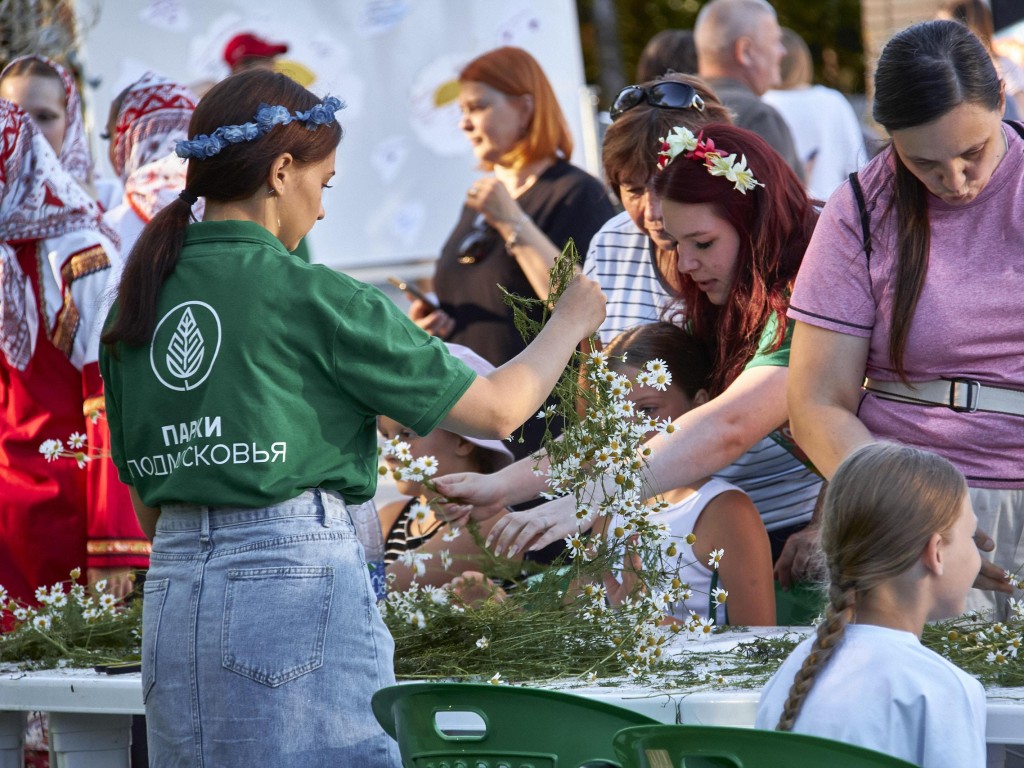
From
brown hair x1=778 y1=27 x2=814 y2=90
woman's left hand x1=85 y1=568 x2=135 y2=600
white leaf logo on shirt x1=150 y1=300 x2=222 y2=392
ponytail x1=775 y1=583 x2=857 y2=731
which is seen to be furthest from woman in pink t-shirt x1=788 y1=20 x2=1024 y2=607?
brown hair x1=778 y1=27 x2=814 y2=90

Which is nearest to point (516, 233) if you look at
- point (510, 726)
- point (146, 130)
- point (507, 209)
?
point (507, 209)

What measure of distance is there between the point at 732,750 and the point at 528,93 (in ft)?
10.4

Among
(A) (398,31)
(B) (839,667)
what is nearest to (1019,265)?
(B) (839,667)

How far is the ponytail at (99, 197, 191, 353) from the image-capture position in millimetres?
2041

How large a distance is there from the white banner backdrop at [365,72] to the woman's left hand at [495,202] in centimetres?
204

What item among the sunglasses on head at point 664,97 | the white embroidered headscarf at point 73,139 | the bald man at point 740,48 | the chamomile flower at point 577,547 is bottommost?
the chamomile flower at point 577,547

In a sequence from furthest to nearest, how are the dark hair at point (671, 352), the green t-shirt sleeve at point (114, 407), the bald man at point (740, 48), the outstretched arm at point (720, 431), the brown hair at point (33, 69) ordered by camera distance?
1. the bald man at point (740, 48)
2. the brown hair at point (33, 69)
3. the dark hair at point (671, 352)
4. the outstretched arm at point (720, 431)
5. the green t-shirt sleeve at point (114, 407)

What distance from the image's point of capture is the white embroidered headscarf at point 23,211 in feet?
11.4

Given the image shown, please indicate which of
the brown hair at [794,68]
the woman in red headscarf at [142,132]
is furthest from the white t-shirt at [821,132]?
the woman in red headscarf at [142,132]

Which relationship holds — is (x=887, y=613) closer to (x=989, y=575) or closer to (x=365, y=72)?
(x=989, y=575)

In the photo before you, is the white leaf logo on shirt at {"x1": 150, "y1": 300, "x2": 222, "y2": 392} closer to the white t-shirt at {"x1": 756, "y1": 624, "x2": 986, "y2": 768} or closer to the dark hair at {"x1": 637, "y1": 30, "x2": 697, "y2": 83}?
the white t-shirt at {"x1": 756, "y1": 624, "x2": 986, "y2": 768}

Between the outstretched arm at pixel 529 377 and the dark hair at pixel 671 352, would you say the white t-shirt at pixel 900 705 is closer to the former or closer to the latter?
the outstretched arm at pixel 529 377

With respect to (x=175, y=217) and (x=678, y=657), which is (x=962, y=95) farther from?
(x=175, y=217)

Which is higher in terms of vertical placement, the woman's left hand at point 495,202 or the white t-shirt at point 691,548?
the woman's left hand at point 495,202
